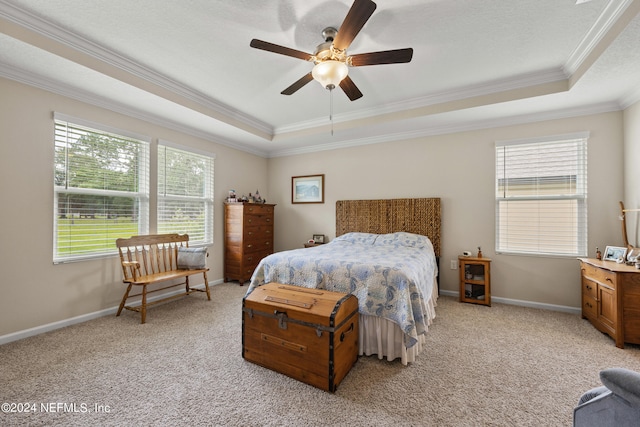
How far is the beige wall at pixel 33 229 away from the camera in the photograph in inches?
101

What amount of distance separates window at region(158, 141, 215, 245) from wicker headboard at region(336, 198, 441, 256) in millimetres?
2322

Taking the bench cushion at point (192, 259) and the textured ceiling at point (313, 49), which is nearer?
the textured ceiling at point (313, 49)


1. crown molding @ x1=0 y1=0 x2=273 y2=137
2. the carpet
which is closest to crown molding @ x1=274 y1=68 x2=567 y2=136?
crown molding @ x1=0 y1=0 x2=273 y2=137

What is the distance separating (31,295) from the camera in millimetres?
2691

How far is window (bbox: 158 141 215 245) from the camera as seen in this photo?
3.93 m

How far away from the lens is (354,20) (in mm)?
1754

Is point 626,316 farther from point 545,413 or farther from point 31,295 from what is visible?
point 31,295

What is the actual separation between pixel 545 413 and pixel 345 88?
2867mm

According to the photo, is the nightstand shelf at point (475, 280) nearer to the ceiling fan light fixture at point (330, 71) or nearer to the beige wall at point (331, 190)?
the beige wall at point (331, 190)

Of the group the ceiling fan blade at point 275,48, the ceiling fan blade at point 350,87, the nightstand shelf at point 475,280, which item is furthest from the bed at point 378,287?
the ceiling fan blade at point 275,48

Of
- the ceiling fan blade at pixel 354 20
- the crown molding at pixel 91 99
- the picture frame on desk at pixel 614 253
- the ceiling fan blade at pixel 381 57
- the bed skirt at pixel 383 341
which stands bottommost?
the bed skirt at pixel 383 341

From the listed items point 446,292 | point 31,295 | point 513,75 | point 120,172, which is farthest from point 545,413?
point 120,172

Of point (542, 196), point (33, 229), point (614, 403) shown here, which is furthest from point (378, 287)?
point (33, 229)

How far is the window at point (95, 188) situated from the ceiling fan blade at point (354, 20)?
3067mm
